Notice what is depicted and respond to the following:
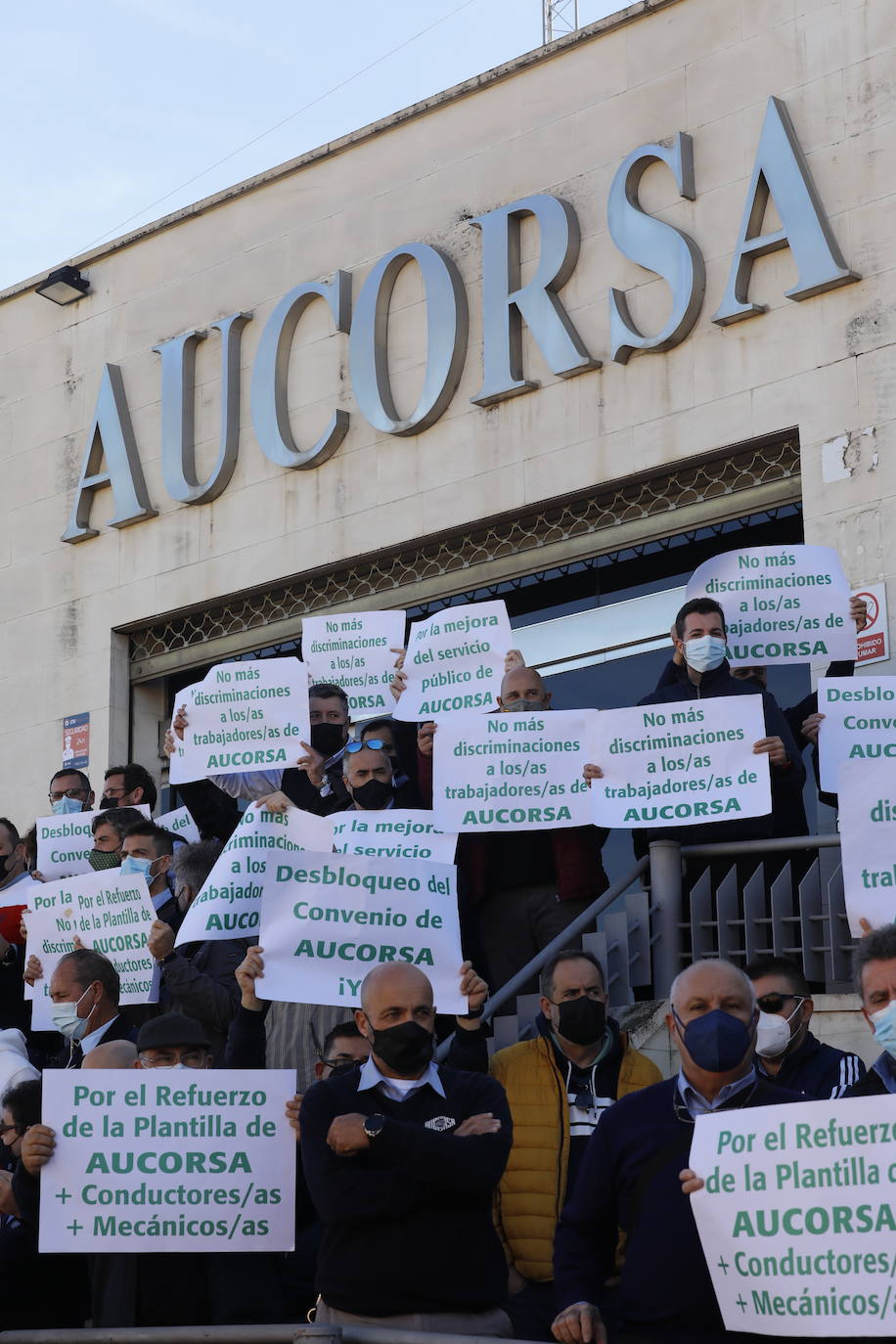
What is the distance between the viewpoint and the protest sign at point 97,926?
8.33 m

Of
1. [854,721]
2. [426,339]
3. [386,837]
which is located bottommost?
[386,837]

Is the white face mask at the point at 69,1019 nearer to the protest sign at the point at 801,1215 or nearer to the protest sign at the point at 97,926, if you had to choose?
the protest sign at the point at 97,926

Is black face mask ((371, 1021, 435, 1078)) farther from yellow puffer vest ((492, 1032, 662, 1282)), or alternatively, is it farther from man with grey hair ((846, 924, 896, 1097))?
man with grey hair ((846, 924, 896, 1097))

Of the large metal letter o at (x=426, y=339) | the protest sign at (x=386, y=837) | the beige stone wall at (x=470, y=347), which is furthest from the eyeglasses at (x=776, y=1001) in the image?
the large metal letter o at (x=426, y=339)

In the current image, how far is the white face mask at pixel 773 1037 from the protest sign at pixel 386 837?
2064 millimetres

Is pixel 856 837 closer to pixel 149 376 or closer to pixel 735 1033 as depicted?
pixel 735 1033

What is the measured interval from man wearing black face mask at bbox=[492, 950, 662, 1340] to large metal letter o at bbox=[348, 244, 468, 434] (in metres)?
7.22

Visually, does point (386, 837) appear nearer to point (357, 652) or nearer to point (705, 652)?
point (705, 652)

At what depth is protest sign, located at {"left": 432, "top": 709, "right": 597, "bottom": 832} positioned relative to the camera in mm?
8422

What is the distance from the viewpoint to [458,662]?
9.94 meters

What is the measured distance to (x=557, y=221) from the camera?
40.9 ft

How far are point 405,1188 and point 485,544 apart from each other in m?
8.18

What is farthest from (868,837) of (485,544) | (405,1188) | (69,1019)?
(485,544)

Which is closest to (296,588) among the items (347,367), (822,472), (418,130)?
(347,367)
